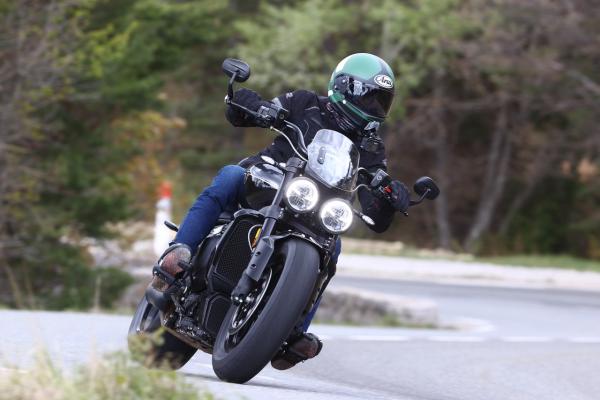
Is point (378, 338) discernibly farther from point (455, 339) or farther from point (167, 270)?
point (167, 270)

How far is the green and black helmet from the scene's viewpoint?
7496 mm

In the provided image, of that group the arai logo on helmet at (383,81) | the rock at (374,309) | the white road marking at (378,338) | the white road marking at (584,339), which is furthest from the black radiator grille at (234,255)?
the rock at (374,309)

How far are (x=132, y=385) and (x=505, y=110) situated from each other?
32797mm

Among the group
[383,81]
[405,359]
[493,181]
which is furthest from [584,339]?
[493,181]

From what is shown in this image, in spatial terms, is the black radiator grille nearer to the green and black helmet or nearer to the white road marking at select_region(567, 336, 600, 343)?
the green and black helmet

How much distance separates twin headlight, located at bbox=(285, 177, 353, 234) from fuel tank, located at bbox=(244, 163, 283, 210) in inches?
9.2

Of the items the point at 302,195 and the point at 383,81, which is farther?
the point at 383,81

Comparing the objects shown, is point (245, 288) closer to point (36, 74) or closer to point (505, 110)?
point (36, 74)

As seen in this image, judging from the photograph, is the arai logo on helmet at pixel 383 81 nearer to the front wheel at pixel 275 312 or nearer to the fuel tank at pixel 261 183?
the fuel tank at pixel 261 183

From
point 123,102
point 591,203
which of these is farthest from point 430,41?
point 123,102

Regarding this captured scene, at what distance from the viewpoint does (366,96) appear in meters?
7.50

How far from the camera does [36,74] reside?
62.2ft

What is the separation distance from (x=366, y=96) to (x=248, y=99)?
0.60 metres

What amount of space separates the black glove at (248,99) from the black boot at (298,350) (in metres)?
1.17
